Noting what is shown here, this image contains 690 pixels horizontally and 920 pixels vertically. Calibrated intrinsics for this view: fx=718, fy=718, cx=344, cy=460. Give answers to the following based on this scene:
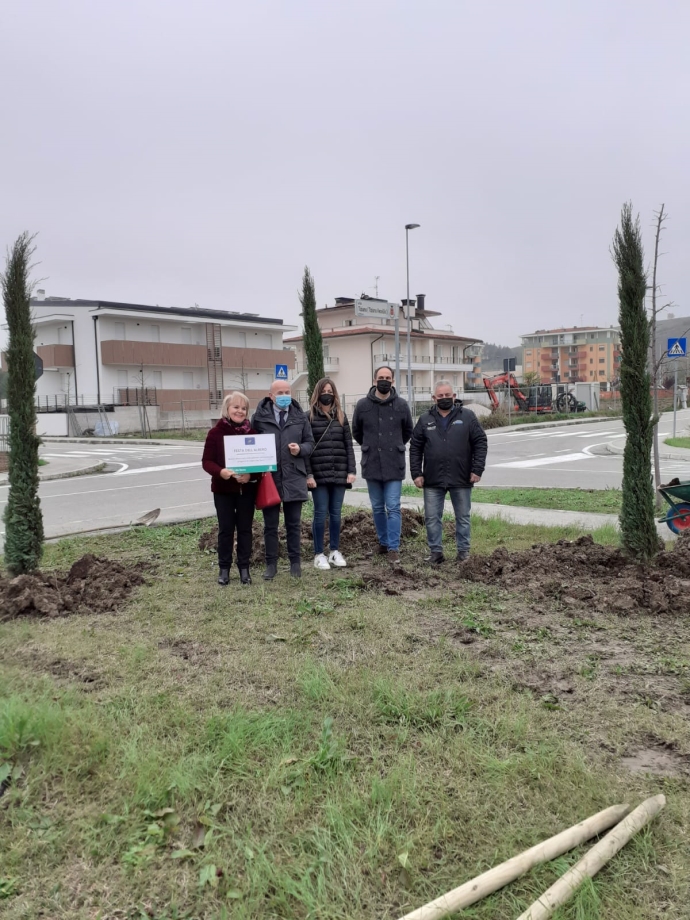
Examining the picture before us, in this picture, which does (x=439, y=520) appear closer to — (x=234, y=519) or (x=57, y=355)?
(x=234, y=519)

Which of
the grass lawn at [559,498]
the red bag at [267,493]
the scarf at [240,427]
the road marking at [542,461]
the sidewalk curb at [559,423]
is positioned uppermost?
the scarf at [240,427]

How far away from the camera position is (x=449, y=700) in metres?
3.77

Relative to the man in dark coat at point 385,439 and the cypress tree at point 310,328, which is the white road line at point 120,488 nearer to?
the cypress tree at point 310,328

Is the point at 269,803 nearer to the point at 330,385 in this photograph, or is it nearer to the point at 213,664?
the point at 213,664

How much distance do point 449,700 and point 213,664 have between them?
1.56m

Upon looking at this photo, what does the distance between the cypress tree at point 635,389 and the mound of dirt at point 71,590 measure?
182 inches

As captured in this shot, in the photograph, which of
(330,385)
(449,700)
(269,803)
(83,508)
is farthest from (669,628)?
(83,508)

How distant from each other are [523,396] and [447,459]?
4335 centimetres

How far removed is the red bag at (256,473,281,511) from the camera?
6.65 meters

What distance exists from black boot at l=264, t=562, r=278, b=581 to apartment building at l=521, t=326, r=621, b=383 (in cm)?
13725

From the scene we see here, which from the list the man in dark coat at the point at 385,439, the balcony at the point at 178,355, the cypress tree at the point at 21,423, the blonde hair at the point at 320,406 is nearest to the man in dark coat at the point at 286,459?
the blonde hair at the point at 320,406

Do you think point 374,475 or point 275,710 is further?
point 374,475

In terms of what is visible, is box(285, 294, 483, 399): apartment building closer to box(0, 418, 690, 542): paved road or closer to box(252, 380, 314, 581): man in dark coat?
box(0, 418, 690, 542): paved road

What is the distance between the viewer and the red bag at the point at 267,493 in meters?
6.65
